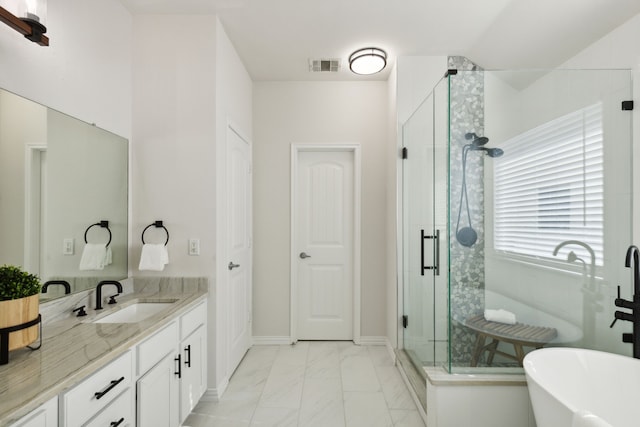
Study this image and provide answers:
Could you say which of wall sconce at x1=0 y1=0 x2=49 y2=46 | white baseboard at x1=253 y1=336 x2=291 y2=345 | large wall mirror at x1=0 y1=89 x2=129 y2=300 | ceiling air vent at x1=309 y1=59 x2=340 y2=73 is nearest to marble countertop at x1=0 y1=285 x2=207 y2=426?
large wall mirror at x1=0 y1=89 x2=129 y2=300

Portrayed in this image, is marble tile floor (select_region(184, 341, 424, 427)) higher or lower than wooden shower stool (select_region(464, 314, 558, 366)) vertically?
lower

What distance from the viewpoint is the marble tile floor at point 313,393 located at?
2.28 metres

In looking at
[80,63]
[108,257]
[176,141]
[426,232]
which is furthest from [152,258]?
[426,232]

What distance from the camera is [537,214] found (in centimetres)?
206

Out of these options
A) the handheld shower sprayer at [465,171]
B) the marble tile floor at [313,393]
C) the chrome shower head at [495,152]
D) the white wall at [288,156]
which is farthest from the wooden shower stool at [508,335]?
the white wall at [288,156]

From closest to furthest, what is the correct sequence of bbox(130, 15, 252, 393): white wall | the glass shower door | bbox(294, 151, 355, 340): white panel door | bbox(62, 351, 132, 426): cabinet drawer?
bbox(62, 351, 132, 426): cabinet drawer → the glass shower door → bbox(130, 15, 252, 393): white wall → bbox(294, 151, 355, 340): white panel door

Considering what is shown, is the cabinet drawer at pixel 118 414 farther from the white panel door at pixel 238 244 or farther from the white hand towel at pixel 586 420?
the white hand towel at pixel 586 420

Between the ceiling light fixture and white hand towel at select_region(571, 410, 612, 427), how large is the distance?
8.91ft

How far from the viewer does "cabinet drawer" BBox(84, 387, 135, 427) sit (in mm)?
1285

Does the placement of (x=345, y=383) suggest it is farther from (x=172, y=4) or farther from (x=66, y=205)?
(x=172, y=4)

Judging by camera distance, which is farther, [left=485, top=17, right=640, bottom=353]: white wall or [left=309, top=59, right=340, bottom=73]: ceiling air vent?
[left=309, top=59, right=340, bottom=73]: ceiling air vent

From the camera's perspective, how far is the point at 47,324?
1.69 m

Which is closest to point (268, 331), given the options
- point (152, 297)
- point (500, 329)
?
point (152, 297)

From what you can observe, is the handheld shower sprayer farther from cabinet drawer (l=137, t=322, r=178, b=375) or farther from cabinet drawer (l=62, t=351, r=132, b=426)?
cabinet drawer (l=62, t=351, r=132, b=426)
